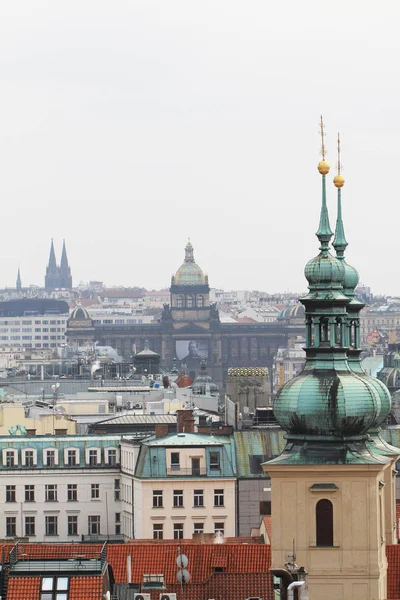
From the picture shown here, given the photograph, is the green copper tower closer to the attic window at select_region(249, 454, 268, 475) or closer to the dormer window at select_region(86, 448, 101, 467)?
the attic window at select_region(249, 454, 268, 475)

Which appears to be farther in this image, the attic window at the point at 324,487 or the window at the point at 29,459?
the window at the point at 29,459

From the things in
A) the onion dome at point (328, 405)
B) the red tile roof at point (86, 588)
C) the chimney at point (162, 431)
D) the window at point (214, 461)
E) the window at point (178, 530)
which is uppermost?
the onion dome at point (328, 405)

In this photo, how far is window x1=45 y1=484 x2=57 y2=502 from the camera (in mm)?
71250

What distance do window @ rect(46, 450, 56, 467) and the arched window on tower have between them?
101 ft

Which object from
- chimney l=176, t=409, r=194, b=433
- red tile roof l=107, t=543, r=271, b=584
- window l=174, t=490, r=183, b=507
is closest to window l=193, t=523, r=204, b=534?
window l=174, t=490, r=183, b=507

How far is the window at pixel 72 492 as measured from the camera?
2810 inches

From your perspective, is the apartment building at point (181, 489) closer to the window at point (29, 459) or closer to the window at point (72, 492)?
the window at point (72, 492)

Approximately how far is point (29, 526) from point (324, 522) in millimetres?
29976

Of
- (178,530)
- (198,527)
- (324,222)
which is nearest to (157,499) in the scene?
(178,530)

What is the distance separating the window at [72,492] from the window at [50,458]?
2.37 feet

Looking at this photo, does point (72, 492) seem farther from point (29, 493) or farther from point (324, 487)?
point (324, 487)

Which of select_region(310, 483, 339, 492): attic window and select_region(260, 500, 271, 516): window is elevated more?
select_region(310, 483, 339, 492): attic window

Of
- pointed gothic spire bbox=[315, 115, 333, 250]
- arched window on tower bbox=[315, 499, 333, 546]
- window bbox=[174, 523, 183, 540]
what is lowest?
window bbox=[174, 523, 183, 540]

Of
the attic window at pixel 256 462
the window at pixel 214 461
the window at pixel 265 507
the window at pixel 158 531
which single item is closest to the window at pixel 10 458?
the window at pixel 214 461
